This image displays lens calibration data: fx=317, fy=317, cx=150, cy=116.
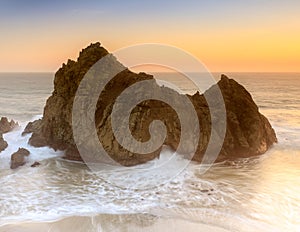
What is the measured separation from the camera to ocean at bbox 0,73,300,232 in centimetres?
802

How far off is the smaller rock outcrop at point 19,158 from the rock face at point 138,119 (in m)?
1.19

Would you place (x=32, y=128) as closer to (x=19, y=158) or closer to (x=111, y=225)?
(x=19, y=158)

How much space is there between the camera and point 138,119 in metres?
12.6

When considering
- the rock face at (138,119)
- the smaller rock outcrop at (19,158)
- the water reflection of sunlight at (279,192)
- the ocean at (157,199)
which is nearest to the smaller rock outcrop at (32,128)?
the rock face at (138,119)

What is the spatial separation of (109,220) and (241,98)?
9392mm

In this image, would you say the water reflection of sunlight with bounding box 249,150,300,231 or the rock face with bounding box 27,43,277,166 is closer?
the water reflection of sunlight with bounding box 249,150,300,231

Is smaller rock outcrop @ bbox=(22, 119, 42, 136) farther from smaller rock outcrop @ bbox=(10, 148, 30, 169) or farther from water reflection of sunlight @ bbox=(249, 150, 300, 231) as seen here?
water reflection of sunlight @ bbox=(249, 150, 300, 231)

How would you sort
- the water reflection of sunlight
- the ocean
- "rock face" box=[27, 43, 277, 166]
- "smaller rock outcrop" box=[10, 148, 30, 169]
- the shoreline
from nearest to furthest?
the shoreline → the ocean → the water reflection of sunlight → "smaller rock outcrop" box=[10, 148, 30, 169] → "rock face" box=[27, 43, 277, 166]

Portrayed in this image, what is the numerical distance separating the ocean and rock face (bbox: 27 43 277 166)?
776 mm

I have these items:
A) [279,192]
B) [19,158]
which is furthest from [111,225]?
[19,158]

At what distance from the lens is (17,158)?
12.6 metres

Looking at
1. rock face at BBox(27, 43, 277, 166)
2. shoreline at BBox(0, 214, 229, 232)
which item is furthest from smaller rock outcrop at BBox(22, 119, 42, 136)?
shoreline at BBox(0, 214, 229, 232)

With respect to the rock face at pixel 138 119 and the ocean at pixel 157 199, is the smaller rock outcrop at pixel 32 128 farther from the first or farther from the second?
the ocean at pixel 157 199

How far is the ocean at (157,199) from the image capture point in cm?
802
